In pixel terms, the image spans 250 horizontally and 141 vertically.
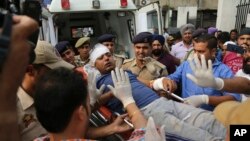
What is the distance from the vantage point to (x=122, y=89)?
2299mm

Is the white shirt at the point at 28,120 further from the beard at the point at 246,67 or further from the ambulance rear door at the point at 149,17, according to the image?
the ambulance rear door at the point at 149,17

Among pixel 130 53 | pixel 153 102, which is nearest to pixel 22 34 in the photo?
pixel 153 102

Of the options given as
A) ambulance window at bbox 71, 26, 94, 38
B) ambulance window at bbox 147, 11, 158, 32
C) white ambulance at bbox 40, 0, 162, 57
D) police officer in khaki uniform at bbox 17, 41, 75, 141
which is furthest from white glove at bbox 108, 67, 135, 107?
ambulance window at bbox 71, 26, 94, 38

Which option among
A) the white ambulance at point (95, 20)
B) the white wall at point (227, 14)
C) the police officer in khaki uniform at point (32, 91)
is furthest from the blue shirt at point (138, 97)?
the white wall at point (227, 14)

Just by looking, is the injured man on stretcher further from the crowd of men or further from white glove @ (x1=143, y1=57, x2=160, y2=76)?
white glove @ (x1=143, y1=57, x2=160, y2=76)

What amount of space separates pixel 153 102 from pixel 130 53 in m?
3.78

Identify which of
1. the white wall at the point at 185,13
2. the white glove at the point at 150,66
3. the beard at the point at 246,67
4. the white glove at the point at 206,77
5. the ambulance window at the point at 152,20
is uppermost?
the ambulance window at the point at 152,20

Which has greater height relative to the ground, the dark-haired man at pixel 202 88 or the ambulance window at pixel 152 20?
the ambulance window at pixel 152 20

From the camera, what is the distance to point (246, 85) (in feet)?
7.79

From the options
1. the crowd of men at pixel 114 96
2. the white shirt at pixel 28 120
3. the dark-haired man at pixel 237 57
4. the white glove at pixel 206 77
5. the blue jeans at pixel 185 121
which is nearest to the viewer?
the crowd of men at pixel 114 96

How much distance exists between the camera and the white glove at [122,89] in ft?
7.42

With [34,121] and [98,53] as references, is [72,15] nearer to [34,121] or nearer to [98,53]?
[98,53]

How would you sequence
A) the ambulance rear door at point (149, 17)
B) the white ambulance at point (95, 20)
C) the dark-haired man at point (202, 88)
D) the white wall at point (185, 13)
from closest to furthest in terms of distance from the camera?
the dark-haired man at point (202, 88), the white ambulance at point (95, 20), the ambulance rear door at point (149, 17), the white wall at point (185, 13)

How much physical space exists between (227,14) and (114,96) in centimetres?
889
